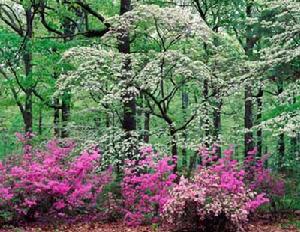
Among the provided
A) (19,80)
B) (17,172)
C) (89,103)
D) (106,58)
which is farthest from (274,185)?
(89,103)

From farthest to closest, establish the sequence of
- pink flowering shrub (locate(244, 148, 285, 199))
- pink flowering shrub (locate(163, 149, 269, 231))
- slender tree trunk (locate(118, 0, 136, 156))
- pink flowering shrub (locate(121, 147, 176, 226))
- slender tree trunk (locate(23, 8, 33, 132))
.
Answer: slender tree trunk (locate(23, 8, 33, 132)) → slender tree trunk (locate(118, 0, 136, 156)) → pink flowering shrub (locate(244, 148, 285, 199)) → pink flowering shrub (locate(121, 147, 176, 226)) → pink flowering shrub (locate(163, 149, 269, 231))

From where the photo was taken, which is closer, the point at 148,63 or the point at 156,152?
the point at 148,63

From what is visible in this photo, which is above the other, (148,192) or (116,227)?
(148,192)

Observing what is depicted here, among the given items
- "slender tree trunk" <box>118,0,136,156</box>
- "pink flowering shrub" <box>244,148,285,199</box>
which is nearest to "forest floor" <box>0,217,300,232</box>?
"pink flowering shrub" <box>244,148,285,199</box>

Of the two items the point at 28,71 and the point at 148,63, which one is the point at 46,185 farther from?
the point at 28,71

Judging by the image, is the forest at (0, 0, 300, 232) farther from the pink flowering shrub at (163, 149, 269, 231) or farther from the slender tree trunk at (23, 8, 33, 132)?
the slender tree trunk at (23, 8, 33, 132)

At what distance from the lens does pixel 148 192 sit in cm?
917

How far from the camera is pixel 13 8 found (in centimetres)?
1628

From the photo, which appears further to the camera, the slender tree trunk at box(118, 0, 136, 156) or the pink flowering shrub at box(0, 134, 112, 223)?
the slender tree trunk at box(118, 0, 136, 156)

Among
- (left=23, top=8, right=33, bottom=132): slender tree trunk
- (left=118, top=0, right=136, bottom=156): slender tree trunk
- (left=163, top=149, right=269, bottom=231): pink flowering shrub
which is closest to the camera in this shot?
(left=163, top=149, right=269, bottom=231): pink flowering shrub

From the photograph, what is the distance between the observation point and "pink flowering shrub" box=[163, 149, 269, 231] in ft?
23.2

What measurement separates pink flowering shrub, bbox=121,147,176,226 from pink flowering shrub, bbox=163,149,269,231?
732 mm

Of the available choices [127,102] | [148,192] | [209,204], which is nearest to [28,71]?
[127,102]

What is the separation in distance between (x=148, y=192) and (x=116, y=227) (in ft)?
3.47
